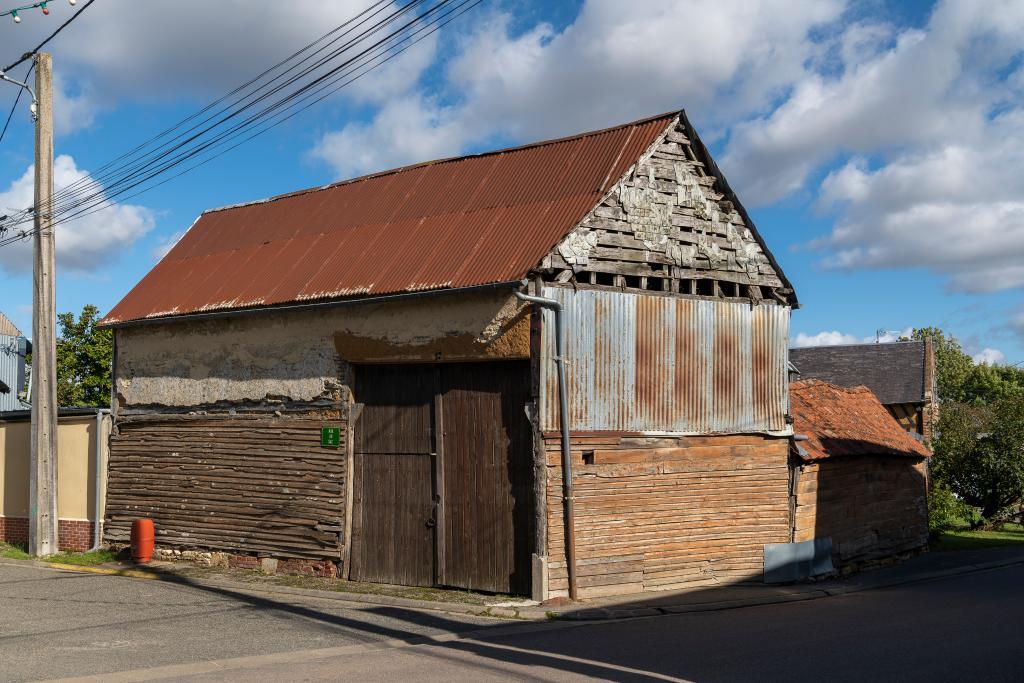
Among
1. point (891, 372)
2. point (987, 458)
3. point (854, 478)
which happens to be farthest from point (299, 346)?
point (891, 372)

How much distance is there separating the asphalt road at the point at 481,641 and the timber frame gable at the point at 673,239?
4.95m

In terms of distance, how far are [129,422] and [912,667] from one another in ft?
49.4

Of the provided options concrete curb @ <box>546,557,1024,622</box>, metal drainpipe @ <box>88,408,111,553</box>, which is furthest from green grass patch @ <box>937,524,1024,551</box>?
metal drainpipe @ <box>88,408,111,553</box>

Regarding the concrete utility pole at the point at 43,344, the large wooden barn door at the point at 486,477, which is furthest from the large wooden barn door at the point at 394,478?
the concrete utility pole at the point at 43,344

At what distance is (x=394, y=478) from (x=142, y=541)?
568 cm

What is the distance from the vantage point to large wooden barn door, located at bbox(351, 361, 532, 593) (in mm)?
14242

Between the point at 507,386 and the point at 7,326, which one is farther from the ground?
the point at 7,326

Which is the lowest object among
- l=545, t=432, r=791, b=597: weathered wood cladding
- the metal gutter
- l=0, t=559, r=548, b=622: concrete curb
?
l=0, t=559, r=548, b=622: concrete curb

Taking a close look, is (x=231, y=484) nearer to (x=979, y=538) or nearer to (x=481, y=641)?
(x=481, y=641)

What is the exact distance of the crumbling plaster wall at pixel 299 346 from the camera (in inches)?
569

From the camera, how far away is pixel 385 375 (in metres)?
15.8

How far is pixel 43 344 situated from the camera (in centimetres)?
1898

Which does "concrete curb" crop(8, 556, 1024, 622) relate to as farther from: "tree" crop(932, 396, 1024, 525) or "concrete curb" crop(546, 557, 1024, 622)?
"tree" crop(932, 396, 1024, 525)

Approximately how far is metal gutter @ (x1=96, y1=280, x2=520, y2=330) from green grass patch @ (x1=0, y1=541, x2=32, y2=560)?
4.65 meters
